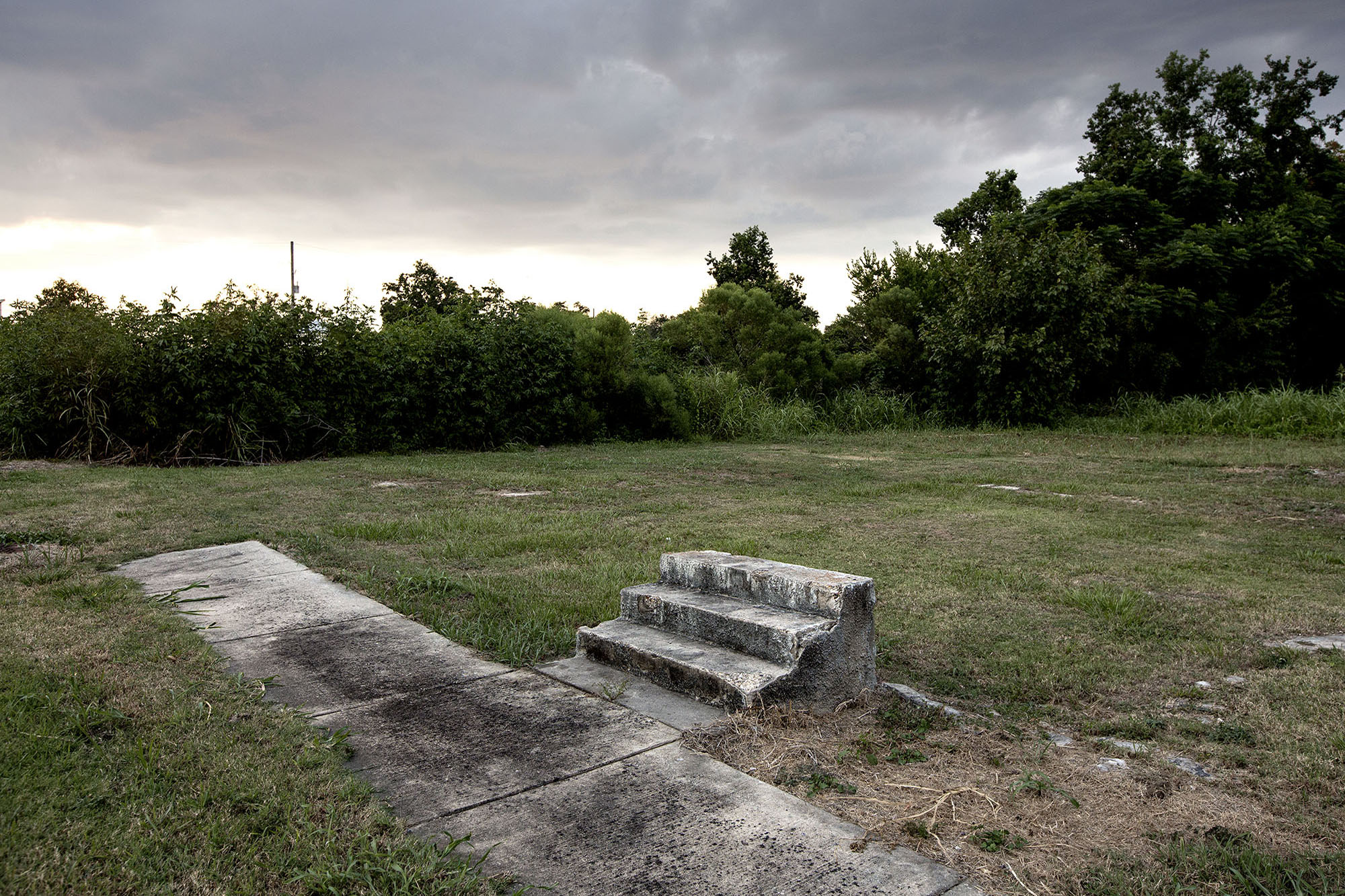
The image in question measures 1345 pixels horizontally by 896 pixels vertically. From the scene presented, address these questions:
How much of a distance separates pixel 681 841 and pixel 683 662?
956 millimetres

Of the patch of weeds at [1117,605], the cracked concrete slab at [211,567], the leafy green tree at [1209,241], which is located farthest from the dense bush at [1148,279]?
the cracked concrete slab at [211,567]

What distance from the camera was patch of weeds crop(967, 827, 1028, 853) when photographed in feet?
6.22

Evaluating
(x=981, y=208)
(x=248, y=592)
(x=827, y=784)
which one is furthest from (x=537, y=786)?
(x=981, y=208)

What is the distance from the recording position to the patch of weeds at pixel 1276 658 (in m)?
3.16

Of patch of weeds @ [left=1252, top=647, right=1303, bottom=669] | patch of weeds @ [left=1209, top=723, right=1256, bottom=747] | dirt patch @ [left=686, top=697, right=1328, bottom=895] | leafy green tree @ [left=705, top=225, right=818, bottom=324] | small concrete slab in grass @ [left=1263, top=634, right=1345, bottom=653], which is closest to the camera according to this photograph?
dirt patch @ [left=686, top=697, right=1328, bottom=895]

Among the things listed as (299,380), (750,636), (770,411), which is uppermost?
(299,380)

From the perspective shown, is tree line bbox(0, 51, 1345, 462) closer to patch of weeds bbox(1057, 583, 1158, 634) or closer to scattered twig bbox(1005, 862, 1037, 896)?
patch of weeds bbox(1057, 583, 1158, 634)

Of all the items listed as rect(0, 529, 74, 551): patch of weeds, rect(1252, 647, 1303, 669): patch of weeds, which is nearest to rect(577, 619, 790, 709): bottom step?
rect(1252, 647, 1303, 669): patch of weeds

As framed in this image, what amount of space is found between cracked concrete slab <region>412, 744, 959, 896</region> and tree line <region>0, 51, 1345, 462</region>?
9270mm

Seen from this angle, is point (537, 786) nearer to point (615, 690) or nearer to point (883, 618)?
point (615, 690)

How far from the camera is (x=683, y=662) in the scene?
2.83 meters

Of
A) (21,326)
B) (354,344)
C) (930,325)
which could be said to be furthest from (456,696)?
(930,325)

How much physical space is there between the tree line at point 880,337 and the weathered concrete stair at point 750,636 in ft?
27.6

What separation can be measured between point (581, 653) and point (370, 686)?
2.47 ft
